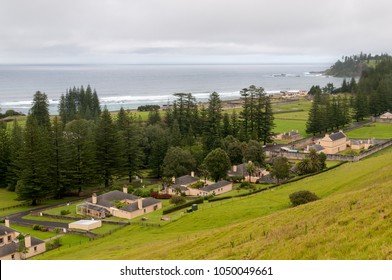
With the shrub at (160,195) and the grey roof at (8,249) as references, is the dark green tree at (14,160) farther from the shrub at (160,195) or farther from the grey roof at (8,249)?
the grey roof at (8,249)

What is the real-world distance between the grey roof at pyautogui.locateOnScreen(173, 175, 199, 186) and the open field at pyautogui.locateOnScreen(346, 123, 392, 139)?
37536 mm

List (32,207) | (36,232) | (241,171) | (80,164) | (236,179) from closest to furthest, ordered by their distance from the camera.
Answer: (36,232) < (32,207) < (236,179) < (80,164) < (241,171)

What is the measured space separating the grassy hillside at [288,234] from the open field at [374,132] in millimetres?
44026

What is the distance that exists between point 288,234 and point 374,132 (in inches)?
2780

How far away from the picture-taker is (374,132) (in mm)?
81000

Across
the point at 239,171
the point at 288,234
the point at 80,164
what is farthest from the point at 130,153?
the point at 288,234

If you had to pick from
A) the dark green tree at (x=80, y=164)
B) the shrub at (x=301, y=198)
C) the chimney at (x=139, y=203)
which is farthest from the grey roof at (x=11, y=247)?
the dark green tree at (x=80, y=164)

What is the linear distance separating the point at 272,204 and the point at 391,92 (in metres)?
83.8

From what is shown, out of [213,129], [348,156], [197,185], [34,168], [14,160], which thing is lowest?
[197,185]

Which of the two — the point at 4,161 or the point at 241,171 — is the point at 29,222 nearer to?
the point at 4,161

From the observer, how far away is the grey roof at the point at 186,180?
52.4 m

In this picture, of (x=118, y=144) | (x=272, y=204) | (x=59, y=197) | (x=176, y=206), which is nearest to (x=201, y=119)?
(x=118, y=144)

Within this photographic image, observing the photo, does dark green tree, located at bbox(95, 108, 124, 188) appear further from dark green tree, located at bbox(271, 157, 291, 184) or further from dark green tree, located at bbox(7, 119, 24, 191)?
dark green tree, located at bbox(271, 157, 291, 184)

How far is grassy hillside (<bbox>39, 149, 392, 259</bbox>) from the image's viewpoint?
543 inches
